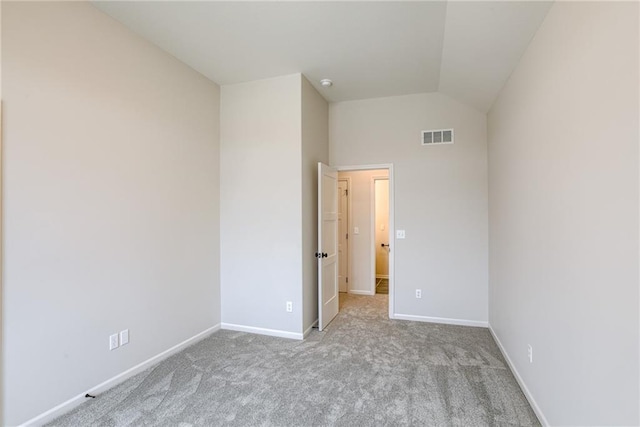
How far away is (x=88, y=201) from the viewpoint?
91.4 inches

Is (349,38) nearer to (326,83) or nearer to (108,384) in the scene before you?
(326,83)

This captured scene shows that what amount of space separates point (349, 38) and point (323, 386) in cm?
299

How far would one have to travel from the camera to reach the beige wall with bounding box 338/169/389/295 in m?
5.57

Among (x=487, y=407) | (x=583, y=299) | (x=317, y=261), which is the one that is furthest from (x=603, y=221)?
(x=317, y=261)

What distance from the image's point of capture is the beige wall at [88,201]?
1924mm

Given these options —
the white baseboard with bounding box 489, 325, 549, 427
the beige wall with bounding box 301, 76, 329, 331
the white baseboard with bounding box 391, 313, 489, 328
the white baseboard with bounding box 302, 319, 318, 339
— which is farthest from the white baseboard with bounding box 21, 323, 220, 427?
the white baseboard with bounding box 489, 325, 549, 427

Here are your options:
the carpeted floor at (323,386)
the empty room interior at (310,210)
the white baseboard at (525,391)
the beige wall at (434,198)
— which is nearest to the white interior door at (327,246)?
the empty room interior at (310,210)

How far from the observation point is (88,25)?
2316mm

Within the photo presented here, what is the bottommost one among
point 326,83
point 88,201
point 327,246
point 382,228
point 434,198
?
point 327,246

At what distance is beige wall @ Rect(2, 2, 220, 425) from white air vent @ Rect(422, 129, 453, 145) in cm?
287

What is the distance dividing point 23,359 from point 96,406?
1.99 feet

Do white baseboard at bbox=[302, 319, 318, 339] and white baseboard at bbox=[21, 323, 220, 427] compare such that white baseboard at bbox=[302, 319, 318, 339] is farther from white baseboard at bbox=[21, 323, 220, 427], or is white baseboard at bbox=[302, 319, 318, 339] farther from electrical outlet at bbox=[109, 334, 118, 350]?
electrical outlet at bbox=[109, 334, 118, 350]

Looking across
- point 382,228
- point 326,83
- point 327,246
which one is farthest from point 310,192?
point 382,228

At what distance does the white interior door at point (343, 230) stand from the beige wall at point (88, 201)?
2930 millimetres
